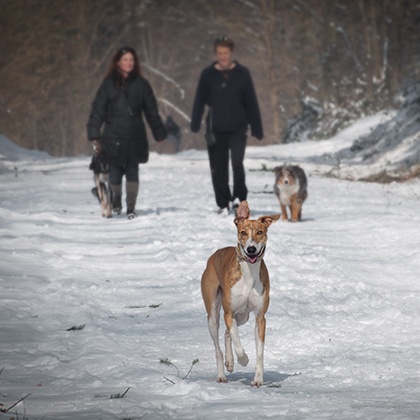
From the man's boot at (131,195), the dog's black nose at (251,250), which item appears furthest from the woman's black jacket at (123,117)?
the dog's black nose at (251,250)

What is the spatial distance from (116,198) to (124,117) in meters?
1.45

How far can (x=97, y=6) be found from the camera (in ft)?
220

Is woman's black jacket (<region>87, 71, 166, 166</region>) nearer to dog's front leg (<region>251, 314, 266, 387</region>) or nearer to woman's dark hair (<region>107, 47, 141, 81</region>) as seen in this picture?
woman's dark hair (<region>107, 47, 141, 81</region>)

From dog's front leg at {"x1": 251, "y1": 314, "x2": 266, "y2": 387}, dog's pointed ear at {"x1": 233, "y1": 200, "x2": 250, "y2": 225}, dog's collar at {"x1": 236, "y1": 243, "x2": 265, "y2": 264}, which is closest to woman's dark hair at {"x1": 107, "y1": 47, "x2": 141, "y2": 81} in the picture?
dog's pointed ear at {"x1": 233, "y1": 200, "x2": 250, "y2": 225}

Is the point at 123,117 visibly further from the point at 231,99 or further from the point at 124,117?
the point at 231,99

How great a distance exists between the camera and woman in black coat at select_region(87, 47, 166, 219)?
50.1 ft

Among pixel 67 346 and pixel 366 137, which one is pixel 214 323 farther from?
pixel 366 137

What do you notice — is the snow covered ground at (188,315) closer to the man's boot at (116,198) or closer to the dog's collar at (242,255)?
the man's boot at (116,198)

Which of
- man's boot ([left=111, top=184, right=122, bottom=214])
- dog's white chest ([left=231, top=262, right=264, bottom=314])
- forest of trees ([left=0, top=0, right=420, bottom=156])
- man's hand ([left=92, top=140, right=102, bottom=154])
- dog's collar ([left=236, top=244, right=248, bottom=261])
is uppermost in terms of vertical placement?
forest of trees ([left=0, top=0, right=420, bottom=156])

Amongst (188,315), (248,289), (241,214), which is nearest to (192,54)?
(188,315)

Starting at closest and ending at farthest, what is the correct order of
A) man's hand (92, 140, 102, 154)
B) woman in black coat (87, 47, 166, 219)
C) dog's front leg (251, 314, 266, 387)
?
dog's front leg (251, 314, 266, 387) → woman in black coat (87, 47, 166, 219) → man's hand (92, 140, 102, 154)

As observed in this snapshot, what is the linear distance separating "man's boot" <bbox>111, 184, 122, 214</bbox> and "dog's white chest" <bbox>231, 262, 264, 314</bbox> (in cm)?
924

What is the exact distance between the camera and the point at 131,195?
51.7ft

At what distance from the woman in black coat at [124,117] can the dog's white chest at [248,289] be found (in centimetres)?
864
